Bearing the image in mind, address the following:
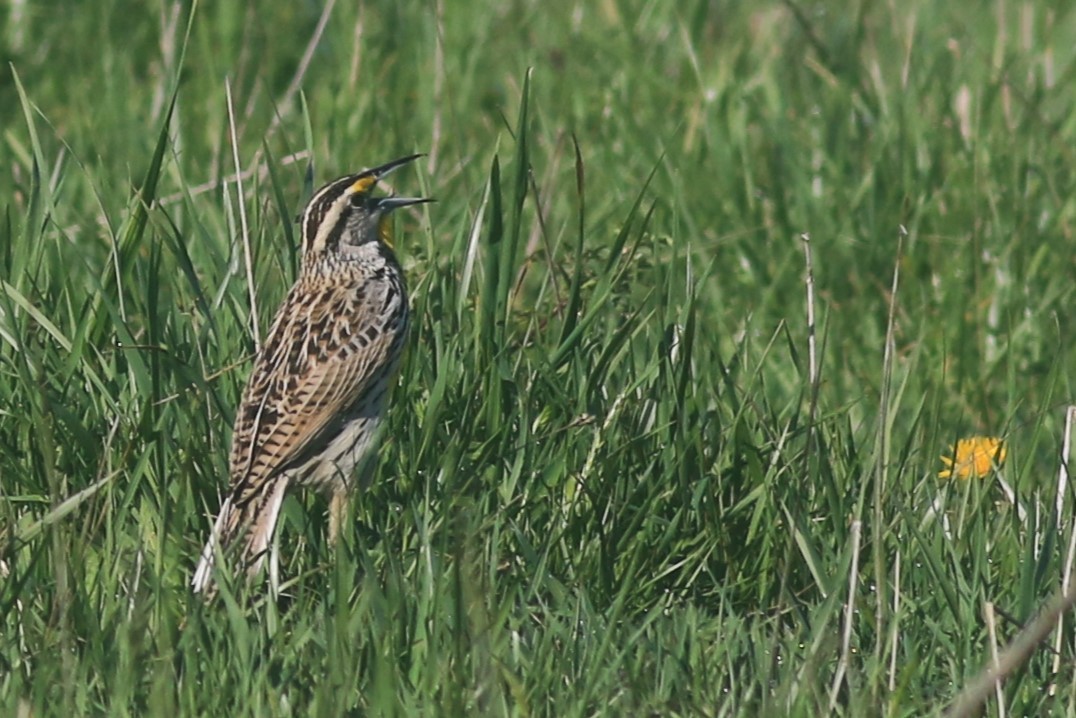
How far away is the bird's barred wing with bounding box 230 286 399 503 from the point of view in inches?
189

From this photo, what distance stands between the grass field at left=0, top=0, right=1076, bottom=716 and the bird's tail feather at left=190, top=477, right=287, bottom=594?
0.19 ft

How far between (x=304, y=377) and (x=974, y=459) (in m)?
1.70

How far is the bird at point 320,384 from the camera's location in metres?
4.71

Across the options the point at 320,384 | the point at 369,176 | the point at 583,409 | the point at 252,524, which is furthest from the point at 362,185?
the point at 252,524

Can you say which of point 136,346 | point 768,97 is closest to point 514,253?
point 136,346

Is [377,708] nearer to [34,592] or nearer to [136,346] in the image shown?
[34,592]

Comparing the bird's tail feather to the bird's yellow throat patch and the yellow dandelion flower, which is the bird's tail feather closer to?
the bird's yellow throat patch

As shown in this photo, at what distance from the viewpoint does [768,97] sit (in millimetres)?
8250

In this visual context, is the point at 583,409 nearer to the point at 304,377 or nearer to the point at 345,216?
the point at 304,377

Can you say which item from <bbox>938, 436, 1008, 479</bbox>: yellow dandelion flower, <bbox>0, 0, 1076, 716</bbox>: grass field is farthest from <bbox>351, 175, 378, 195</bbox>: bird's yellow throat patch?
<bbox>938, 436, 1008, 479</bbox>: yellow dandelion flower

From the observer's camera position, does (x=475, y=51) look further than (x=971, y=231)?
Yes

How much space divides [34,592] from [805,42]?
18.8 ft

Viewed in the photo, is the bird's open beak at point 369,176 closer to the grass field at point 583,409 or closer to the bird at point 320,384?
the bird at point 320,384

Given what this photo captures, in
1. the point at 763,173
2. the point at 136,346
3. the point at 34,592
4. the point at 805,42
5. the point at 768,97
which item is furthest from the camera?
the point at 805,42
